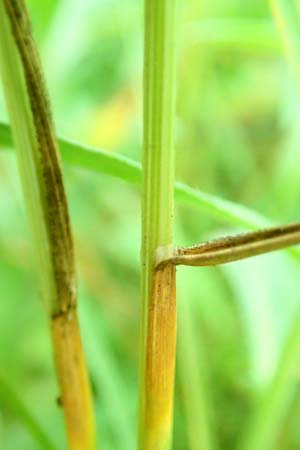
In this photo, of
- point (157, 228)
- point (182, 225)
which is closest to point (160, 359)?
point (157, 228)

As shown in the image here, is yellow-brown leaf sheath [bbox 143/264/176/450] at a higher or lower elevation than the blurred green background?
lower

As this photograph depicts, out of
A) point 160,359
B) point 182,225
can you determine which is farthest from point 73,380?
point 182,225

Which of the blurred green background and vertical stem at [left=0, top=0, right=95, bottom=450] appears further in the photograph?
the blurred green background

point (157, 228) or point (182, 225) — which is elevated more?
point (182, 225)

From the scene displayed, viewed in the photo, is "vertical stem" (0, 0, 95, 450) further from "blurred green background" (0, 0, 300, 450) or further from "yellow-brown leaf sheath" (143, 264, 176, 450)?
"blurred green background" (0, 0, 300, 450)

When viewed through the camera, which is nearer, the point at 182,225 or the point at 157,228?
the point at 157,228

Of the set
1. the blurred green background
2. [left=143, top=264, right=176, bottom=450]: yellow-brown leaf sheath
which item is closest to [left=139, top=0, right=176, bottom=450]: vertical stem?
[left=143, top=264, right=176, bottom=450]: yellow-brown leaf sheath

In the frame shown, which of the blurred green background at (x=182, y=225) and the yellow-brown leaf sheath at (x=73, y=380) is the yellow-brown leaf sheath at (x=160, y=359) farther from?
the blurred green background at (x=182, y=225)

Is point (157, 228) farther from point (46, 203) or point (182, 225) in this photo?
point (182, 225)
